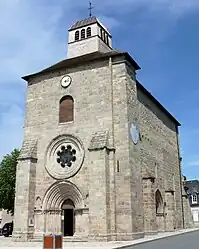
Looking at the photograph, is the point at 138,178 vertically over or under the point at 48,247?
over

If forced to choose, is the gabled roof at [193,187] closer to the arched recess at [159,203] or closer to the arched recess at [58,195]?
the arched recess at [159,203]

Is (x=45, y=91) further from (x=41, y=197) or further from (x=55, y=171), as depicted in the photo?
(x=41, y=197)

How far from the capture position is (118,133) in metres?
20.1

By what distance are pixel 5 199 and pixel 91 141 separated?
519 inches

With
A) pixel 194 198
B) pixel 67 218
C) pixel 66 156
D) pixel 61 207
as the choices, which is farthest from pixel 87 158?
pixel 194 198

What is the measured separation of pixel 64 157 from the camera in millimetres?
21500

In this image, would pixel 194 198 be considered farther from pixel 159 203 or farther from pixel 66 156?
pixel 66 156

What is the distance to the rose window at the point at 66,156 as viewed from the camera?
21.2 meters

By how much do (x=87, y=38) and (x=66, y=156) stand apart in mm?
11389

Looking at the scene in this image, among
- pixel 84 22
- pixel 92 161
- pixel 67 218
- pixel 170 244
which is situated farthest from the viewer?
pixel 84 22

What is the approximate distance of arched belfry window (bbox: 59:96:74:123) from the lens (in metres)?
22.2

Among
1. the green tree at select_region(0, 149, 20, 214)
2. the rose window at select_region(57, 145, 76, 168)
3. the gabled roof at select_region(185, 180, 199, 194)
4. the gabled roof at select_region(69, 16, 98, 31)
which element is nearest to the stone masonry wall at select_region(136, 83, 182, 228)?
the rose window at select_region(57, 145, 76, 168)

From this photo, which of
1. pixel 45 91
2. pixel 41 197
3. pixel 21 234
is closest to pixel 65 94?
pixel 45 91

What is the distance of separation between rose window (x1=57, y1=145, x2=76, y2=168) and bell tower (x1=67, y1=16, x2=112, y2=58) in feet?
30.1
